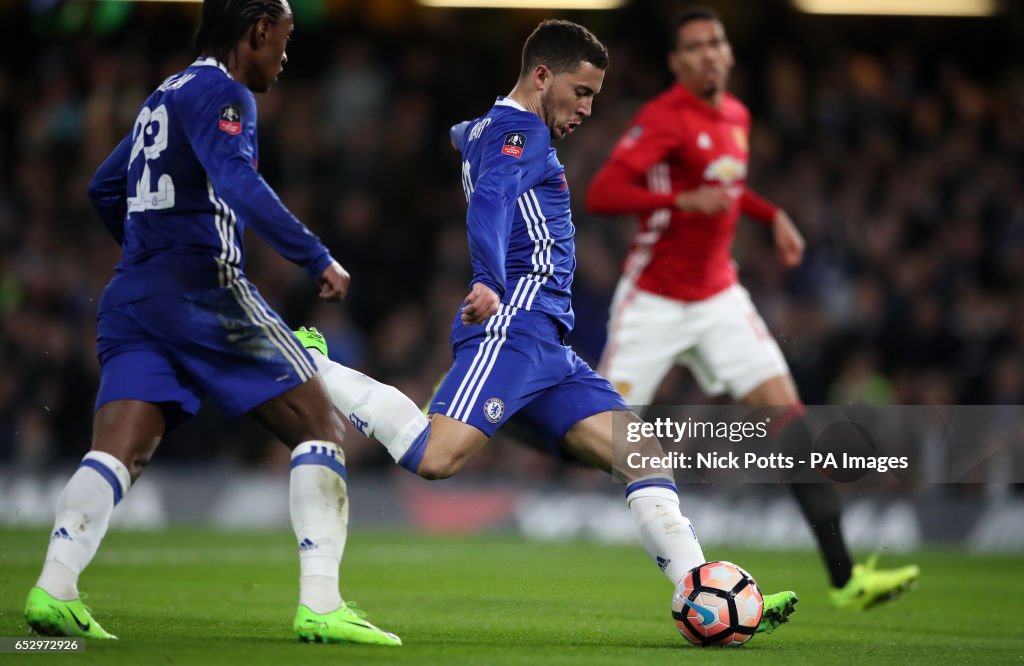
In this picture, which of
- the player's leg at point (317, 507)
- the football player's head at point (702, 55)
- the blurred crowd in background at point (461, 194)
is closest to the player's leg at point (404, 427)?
the player's leg at point (317, 507)

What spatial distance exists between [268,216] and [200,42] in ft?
2.71

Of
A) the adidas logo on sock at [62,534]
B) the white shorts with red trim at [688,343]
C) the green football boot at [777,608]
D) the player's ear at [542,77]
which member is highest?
the player's ear at [542,77]

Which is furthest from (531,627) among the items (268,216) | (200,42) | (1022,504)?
(1022,504)

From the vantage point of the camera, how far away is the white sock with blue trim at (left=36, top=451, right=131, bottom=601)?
189 inches

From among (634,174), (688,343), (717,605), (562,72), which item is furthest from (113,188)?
(688,343)

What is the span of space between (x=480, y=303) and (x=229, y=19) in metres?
1.27

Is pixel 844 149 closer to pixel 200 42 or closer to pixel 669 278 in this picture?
pixel 669 278

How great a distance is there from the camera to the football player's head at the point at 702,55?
7.98m

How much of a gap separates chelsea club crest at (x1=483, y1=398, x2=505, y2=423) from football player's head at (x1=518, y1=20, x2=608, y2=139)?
39.8 inches

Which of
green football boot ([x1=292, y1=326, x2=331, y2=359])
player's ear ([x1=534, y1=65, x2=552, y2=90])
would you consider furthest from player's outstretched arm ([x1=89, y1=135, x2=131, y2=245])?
player's ear ([x1=534, y1=65, x2=552, y2=90])

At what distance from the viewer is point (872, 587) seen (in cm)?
684

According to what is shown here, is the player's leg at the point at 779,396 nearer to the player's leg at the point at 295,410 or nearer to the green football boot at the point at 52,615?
the player's leg at the point at 295,410

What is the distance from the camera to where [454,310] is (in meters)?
14.0

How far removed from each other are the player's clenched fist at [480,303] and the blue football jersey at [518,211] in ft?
0.21
